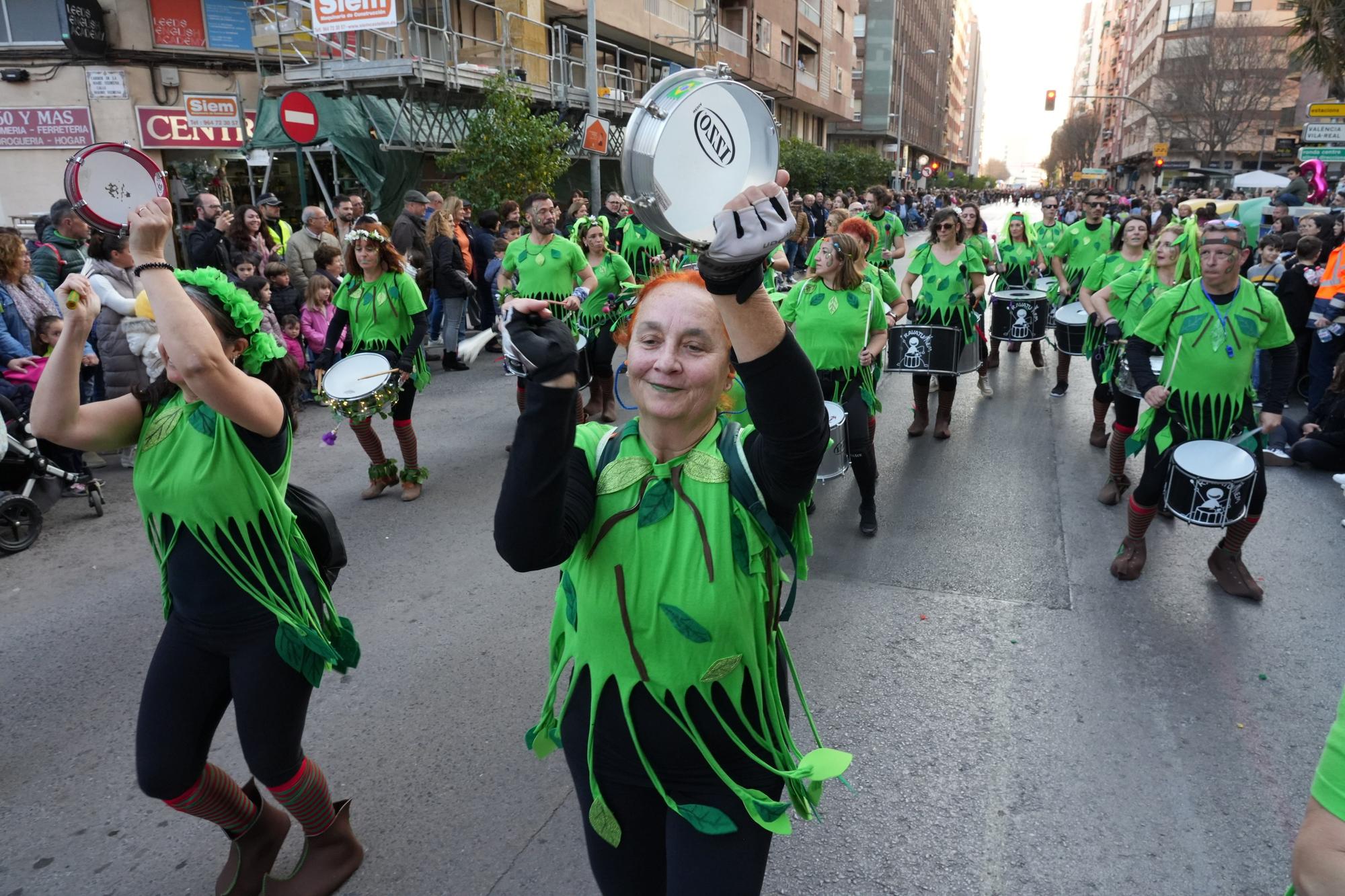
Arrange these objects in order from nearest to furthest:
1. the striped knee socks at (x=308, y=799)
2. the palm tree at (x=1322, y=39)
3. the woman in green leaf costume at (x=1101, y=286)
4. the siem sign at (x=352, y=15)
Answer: the striped knee socks at (x=308, y=799), the woman in green leaf costume at (x=1101, y=286), the siem sign at (x=352, y=15), the palm tree at (x=1322, y=39)

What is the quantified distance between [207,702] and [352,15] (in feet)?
45.8

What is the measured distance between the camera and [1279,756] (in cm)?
354

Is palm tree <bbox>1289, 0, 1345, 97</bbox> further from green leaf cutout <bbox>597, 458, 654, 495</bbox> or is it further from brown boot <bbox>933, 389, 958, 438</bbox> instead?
green leaf cutout <bbox>597, 458, 654, 495</bbox>

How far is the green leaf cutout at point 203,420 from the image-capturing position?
250 centimetres

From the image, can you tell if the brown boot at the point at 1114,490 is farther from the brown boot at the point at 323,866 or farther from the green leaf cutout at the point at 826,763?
the brown boot at the point at 323,866

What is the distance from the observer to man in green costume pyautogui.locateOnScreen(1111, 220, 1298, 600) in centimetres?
465

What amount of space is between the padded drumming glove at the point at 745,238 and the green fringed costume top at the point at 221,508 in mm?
1677

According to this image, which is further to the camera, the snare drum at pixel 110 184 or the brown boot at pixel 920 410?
the brown boot at pixel 920 410

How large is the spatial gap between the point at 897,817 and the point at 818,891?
487 millimetres

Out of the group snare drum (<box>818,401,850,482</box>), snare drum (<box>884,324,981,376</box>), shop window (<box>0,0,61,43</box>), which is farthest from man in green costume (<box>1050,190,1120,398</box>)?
shop window (<box>0,0,61,43</box>)

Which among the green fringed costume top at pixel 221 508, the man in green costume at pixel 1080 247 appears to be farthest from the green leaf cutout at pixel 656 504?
the man in green costume at pixel 1080 247

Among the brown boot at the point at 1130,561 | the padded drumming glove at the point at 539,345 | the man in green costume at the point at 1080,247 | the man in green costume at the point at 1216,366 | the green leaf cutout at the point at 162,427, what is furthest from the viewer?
the man in green costume at the point at 1080,247

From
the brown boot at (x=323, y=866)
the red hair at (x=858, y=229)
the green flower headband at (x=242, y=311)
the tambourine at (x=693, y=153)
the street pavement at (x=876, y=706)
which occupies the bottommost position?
the street pavement at (x=876, y=706)

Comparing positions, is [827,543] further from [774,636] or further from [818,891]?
[774,636]
